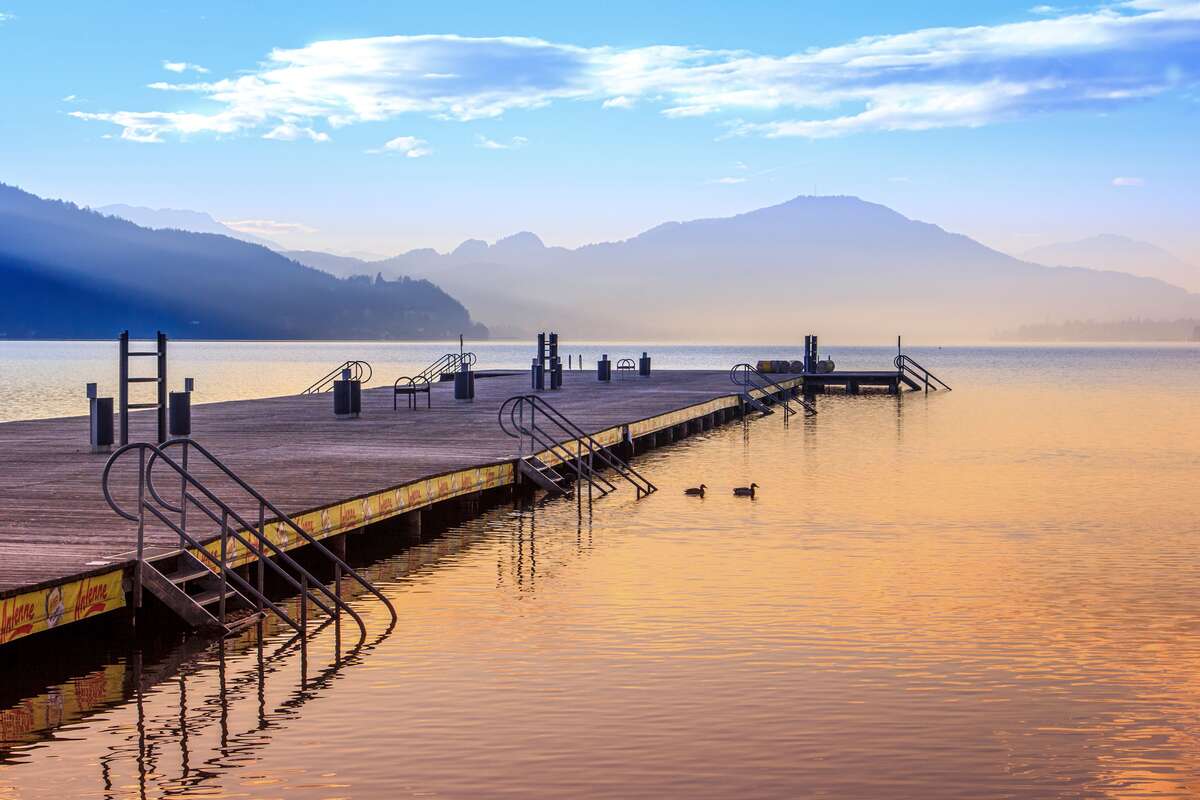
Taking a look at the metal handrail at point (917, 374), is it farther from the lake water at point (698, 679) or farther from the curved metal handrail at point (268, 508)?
the curved metal handrail at point (268, 508)

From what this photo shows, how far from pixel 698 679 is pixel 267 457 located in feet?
44.1

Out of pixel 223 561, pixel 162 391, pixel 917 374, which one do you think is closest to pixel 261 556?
pixel 223 561

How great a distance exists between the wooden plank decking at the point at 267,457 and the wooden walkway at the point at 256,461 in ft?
0.07

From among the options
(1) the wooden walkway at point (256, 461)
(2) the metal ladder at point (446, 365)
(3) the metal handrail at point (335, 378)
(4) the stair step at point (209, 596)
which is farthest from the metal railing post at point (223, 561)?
(2) the metal ladder at point (446, 365)

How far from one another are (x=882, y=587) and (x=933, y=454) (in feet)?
81.9

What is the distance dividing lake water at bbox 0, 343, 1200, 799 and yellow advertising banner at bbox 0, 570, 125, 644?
0.62 meters

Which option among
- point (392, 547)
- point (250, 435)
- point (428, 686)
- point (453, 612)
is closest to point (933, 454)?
point (250, 435)

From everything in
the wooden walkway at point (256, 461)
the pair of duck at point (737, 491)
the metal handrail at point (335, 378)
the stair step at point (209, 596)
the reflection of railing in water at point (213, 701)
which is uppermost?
the metal handrail at point (335, 378)

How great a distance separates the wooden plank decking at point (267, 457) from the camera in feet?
48.6

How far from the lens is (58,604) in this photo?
41.7 ft

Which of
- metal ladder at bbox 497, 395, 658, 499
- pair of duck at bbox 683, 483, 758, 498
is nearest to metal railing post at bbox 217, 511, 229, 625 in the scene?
metal ladder at bbox 497, 395, 658, 499

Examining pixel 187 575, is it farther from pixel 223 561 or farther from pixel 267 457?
pixel 267 457

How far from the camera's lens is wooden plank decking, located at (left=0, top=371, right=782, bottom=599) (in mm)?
14805

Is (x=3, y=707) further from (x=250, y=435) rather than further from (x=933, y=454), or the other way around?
(x=933, y=454)
